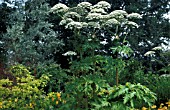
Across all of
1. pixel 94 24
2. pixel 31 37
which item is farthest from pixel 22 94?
pixel 31 37

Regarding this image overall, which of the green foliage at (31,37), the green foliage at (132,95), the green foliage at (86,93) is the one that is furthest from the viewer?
the green foliage at (31,37)

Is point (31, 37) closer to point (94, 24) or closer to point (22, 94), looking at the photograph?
point (22, 94)

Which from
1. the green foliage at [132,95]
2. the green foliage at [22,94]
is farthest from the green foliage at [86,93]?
the green foliage at [22,94]

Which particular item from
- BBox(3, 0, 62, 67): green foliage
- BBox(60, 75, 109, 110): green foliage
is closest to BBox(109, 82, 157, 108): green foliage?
BBox(60, 75, 109, 110): green foliage

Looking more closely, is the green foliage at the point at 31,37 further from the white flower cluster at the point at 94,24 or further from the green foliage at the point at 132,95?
the green foliage at the point at 132,95

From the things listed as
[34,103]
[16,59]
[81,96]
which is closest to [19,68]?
[34,103]

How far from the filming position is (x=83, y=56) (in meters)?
12.4

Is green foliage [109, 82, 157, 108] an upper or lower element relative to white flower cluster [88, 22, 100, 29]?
lower

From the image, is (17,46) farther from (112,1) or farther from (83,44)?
(83,44)

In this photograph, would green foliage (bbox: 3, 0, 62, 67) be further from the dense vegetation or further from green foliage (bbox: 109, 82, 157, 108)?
green foliage (bbox: 109, 82, 157, 108)

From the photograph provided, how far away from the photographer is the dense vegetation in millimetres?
5516

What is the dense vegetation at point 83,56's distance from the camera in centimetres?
552

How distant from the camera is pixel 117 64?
5711 millimetres

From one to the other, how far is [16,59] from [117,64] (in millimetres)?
10310
